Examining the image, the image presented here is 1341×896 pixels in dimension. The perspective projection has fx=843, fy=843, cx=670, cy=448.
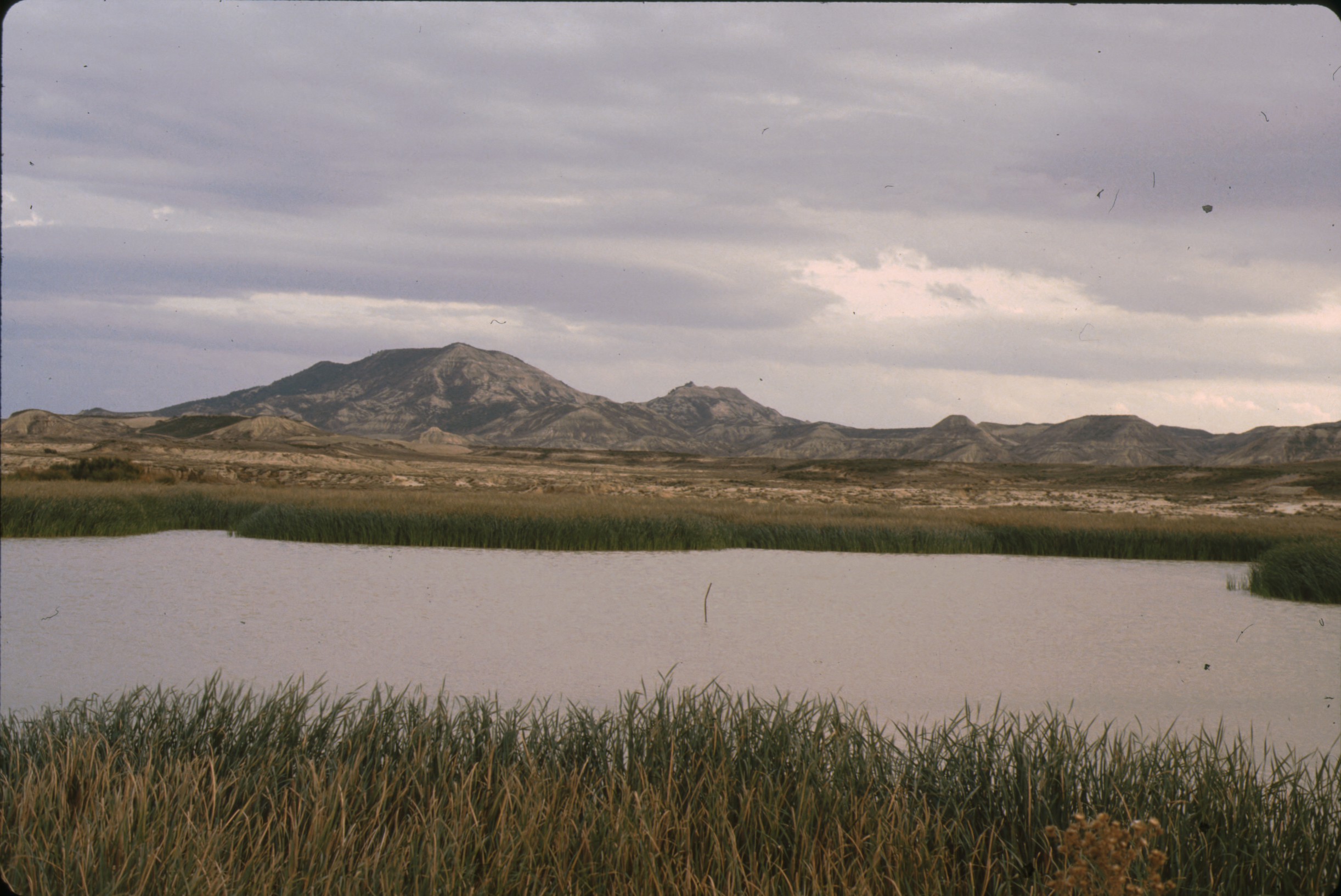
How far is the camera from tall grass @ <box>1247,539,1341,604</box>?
40.1 feet

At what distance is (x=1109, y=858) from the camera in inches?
88.5

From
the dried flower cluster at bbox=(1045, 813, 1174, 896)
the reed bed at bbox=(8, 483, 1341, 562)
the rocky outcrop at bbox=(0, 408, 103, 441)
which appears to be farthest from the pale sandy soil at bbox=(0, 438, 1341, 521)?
the dried flower cluster at bbox=(1045, 813, 1174, 896)

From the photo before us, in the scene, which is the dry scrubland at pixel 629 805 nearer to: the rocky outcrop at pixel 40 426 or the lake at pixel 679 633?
the lake at pixel 679 633

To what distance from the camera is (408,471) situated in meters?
54.0

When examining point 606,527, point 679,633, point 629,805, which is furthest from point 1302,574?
point 629,805

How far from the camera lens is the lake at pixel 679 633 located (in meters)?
6.85

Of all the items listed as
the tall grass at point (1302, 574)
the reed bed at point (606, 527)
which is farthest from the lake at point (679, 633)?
the reed bed at point (606, 527)

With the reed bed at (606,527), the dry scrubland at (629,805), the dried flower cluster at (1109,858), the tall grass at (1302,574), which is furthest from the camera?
the reed bed at (606,527)

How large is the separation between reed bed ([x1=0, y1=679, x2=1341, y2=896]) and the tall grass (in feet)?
29.9

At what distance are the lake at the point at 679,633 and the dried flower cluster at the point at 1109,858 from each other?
2763 mm

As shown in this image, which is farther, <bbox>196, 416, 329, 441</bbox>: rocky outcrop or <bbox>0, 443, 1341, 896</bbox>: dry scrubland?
<bbox>196, 416, 329, 441</bbox>: rocky outcrop

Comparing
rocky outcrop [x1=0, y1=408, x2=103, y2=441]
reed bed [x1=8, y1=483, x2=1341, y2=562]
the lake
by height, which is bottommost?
the lake

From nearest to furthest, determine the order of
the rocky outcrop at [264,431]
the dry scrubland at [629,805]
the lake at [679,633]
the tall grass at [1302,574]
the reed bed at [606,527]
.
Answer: the dry scrubland at [629,805], the lake at [679,633], the tall grass at [1302,574], the reed bed at [606,527], the rocky outcrop at [264,431]

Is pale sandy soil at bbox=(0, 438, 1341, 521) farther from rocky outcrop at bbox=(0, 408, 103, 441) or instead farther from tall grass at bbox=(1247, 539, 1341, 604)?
rocky outcrop at bbox=(0, 408, 103, 441)
